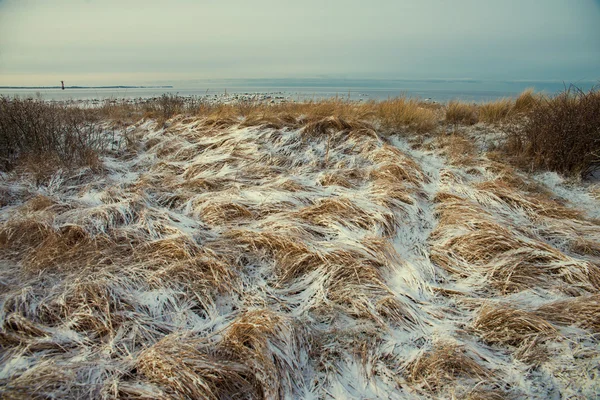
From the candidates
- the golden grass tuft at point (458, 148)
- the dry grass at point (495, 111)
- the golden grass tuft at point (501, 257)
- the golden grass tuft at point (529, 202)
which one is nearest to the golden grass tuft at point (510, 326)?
the golden grass tuft at point (501, 257)

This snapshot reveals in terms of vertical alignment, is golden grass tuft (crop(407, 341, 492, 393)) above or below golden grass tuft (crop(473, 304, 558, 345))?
below

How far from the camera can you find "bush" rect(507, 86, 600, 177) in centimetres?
425

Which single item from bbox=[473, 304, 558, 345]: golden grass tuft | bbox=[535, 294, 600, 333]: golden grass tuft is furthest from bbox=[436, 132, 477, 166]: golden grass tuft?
bbox=[473, 304, 558, 345]: golden grass tuft

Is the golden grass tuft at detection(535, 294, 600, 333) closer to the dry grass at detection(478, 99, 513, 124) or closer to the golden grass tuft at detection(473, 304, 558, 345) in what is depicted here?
the golden grass tuft at detection(473, 304, 558, 345)

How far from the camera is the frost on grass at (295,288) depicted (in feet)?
5.41

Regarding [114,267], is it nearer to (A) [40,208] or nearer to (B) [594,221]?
(A) [40,208]

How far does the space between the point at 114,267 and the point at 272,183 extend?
2137mm

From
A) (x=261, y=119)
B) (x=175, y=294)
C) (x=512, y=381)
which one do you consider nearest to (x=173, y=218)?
(x=175, y=294)

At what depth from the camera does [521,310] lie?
201cm

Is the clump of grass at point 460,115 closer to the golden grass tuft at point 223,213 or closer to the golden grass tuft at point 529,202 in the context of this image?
the golden grass tuft at point 529,202

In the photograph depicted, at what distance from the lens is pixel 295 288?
95.1 inches

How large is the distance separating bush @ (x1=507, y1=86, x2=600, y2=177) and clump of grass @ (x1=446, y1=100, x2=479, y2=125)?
1747mm

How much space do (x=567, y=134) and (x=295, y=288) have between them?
454 cm

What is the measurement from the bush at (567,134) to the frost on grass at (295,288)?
808 mm
